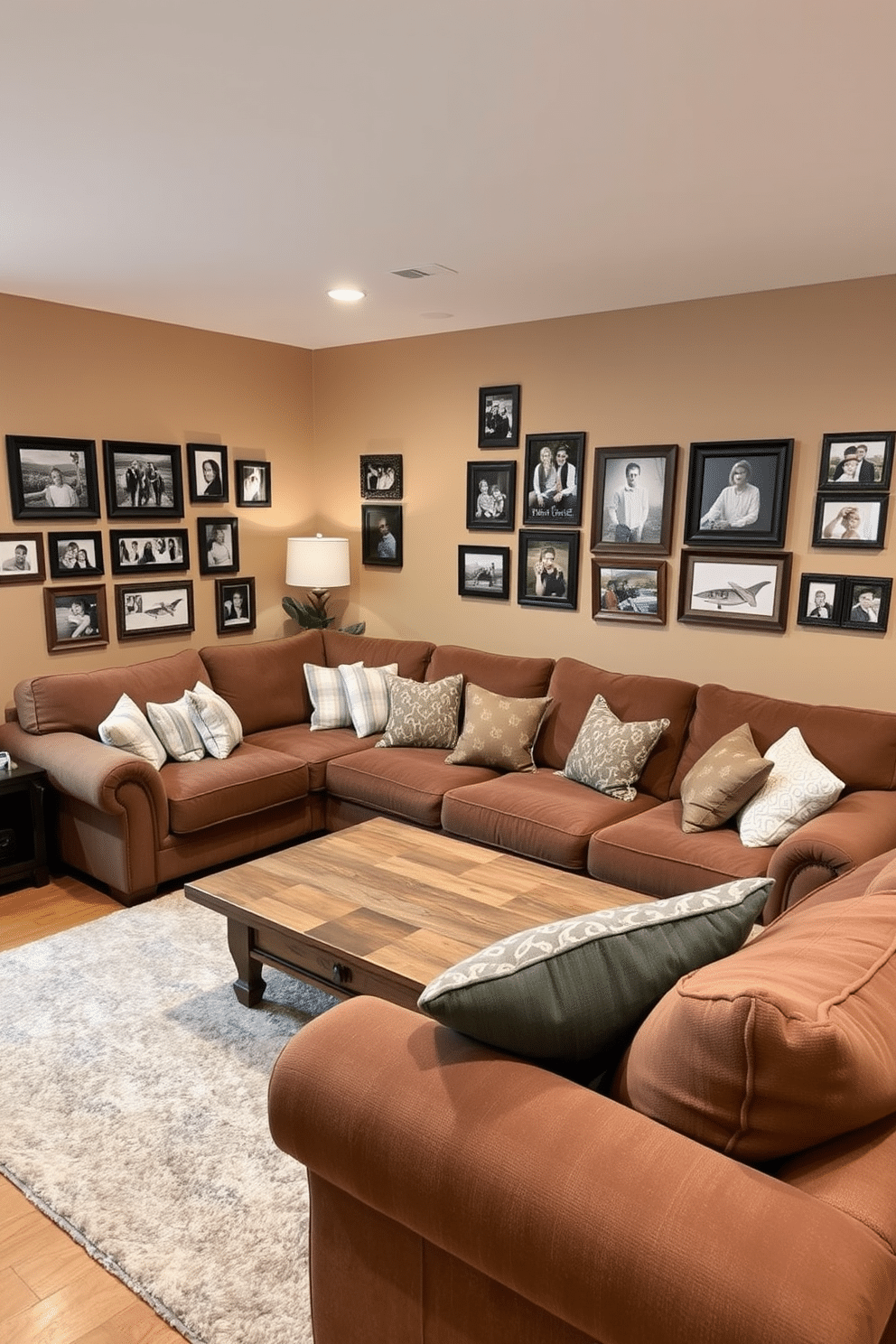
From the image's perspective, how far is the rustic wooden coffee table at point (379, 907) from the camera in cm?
253

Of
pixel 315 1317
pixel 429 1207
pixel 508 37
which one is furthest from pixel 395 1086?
pixel 508 37

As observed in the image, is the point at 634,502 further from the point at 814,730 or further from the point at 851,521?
the point at 814,730

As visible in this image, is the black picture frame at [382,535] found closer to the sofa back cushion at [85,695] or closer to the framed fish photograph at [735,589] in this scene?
the sofa back cushion at [85,695]

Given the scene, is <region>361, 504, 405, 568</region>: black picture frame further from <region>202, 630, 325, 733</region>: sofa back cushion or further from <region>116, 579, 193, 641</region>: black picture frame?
<region>116, 579, 193, 641</region>: black picture frame

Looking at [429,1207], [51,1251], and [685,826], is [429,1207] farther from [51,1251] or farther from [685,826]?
[685,826]

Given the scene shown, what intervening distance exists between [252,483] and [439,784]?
2258mm

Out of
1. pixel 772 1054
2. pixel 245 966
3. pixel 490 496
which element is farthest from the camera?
pixel 490 496

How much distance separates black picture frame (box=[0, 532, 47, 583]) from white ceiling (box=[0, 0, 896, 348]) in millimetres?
1110

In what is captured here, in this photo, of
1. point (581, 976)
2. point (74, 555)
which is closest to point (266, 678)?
point (74, 555)

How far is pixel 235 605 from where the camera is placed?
17.2 feet

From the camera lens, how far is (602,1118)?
1289mm

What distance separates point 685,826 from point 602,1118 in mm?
2287

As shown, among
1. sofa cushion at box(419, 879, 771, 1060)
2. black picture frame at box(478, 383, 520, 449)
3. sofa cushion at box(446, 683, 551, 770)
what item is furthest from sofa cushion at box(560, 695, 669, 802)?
sofa cushion at box(419, 879, 771, 1060)

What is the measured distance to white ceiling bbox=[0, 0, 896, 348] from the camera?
170cm
